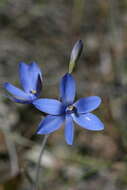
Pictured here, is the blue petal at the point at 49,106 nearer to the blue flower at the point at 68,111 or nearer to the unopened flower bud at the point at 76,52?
the blue flower at the point at 68,111

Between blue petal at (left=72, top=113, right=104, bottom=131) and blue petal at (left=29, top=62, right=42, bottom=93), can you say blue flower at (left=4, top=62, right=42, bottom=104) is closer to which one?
blue petal at (left=29, top=62, right=42, bottom=93)

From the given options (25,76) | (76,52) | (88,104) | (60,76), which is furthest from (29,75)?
(60,76)

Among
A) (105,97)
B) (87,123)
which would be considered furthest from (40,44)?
(87,123)

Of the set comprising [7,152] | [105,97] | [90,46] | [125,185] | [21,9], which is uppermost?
Result: [21,9]

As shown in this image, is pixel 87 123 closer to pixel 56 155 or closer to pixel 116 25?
pixel 56 155

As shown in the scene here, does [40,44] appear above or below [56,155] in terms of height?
above

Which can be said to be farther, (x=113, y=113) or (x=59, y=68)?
(x=59, y=68)
